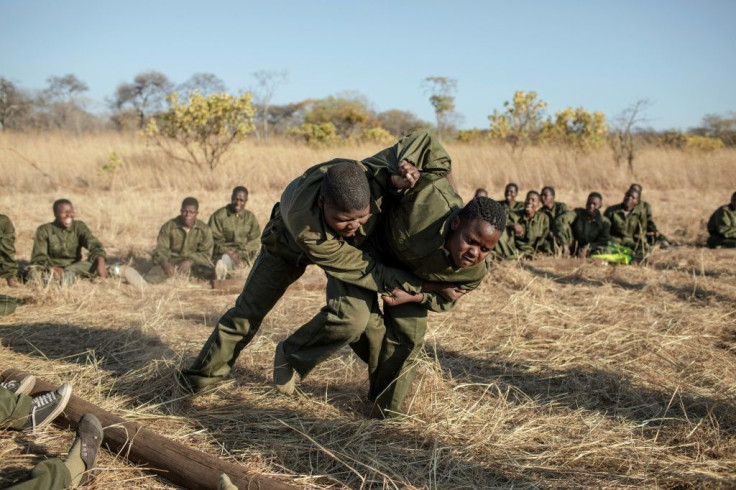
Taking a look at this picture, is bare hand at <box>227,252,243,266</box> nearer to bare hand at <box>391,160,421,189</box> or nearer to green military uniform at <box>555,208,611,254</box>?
green military uniform at <box>555,208,611,254</box>

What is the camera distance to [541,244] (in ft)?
30.3

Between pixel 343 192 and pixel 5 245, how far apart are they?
226 inches

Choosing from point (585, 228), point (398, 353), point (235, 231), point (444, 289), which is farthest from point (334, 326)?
point (585, 228)

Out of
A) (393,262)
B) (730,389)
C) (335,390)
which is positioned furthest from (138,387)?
(730,389)

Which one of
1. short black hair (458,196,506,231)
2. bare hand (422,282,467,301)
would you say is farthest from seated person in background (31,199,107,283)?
short black hair (458,196,506,231)

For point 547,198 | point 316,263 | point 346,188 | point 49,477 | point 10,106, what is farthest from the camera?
point 10,106

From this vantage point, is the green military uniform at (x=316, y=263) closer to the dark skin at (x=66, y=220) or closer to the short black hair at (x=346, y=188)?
the short black hair at (x=346, y=188)

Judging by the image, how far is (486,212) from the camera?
304 centimetres

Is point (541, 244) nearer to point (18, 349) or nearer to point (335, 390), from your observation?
point (335, 390)

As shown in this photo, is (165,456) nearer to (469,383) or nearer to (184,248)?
(469,383)

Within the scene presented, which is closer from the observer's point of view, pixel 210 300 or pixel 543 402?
pixel 543 402

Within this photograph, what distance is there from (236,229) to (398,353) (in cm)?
567

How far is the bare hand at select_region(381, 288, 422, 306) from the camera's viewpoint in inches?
134

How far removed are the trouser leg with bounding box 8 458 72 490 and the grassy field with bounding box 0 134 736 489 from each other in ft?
A: 0.60
